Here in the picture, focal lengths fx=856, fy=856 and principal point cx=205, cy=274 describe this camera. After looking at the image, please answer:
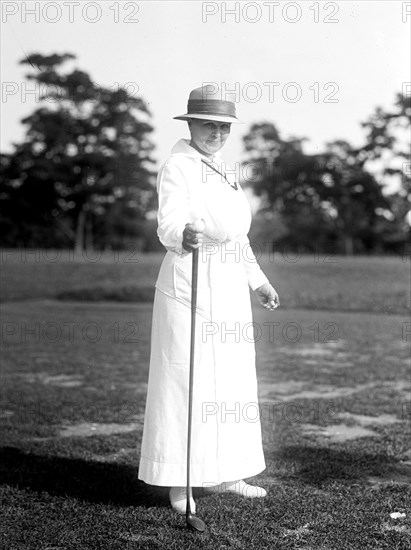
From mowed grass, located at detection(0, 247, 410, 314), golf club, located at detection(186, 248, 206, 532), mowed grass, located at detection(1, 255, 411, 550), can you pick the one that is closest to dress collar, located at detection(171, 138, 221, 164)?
golf club, located at detection(186, 248, 206, 532)

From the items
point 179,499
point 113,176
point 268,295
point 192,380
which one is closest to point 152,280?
point 113,176

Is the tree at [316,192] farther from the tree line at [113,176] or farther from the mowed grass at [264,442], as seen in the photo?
the mowed grass at [264,442]

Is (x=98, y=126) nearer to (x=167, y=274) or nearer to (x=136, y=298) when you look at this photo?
(x=136, y=298)

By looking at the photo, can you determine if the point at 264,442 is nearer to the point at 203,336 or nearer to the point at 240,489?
the point at 240,489

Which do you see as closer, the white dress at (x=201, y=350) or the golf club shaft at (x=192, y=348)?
the golf club shaft at (x=192, y=348)

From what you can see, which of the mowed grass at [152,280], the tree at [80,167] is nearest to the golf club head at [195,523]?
the mowed grass at [152,280]

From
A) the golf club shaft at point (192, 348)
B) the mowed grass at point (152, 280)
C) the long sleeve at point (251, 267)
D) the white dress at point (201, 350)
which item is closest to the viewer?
the golf club shaft at point (192, 348)

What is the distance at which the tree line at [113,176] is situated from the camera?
133 feet

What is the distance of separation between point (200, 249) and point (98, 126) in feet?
125

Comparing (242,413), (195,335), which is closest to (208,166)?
(195,335)

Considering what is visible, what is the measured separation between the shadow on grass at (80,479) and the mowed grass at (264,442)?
0.04 feet

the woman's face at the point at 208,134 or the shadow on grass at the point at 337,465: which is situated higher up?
the woman's face at the point at 208,134

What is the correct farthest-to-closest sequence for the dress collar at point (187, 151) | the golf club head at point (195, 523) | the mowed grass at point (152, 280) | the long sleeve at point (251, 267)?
the mowed grass at point (152, 280)
the long sleeve at point (251, 267)
the dress collar at point (187, 151)
the golf club head at point (195, 523)

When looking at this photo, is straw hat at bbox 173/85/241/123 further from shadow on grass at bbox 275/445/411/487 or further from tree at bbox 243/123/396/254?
tree at bbox 243/123/396/254
